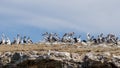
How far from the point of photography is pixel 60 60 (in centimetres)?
5903

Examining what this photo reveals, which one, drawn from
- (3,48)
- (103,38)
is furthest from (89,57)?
(103,38)

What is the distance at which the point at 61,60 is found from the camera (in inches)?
2324

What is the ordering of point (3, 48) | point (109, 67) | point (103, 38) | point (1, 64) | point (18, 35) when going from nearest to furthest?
point (109, 67)
point (1, 64)
point (3, 48)
point (103, 38)
point (18, 35)

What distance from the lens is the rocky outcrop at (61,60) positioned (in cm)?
5822

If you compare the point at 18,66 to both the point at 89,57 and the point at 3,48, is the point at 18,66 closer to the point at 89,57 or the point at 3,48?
the point at 89,57

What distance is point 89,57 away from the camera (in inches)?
2309

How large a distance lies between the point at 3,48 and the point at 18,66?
15.7 meters

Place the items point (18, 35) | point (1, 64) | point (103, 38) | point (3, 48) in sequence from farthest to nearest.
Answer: point (18, 35) → point (103, 38) → point (3, 48) → point (1, 64)

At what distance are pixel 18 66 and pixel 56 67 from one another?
13.8 feet

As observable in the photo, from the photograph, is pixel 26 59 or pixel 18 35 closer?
pixel 26 59

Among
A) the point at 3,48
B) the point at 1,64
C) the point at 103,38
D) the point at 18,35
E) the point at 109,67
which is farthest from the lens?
the point at 18,35

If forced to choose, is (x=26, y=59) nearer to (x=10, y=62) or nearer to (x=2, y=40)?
(x=10, y=62)

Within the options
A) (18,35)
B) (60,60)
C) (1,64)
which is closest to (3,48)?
(1,64)

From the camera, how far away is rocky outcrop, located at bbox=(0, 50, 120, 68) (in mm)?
58219
